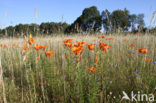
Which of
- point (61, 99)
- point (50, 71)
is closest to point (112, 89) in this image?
point (61, 99)

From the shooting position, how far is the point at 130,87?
1504 mm

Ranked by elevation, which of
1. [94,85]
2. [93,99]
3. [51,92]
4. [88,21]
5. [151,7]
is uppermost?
[88,21]

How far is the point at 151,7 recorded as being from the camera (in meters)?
1.54

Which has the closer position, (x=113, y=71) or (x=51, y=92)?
(x=51, y=92)

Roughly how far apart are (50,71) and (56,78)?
0.45ft

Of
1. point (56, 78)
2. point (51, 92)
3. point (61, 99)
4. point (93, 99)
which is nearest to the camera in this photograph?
point (93, 99)

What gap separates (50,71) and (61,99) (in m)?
0.54

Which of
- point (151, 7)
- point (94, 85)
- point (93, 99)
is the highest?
point (151, 7)

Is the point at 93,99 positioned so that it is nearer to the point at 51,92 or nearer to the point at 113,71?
the point at 51,92

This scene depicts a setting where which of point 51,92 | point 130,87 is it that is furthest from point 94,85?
point 51,92

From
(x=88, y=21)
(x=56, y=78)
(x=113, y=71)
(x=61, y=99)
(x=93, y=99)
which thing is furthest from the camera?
(x=88, y=21)

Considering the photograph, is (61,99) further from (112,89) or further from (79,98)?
(112,89)

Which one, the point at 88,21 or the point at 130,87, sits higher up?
the point at 88,21

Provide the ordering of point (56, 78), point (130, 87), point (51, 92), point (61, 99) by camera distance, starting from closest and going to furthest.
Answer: point (61, 99) < point (130, 87) < point (51, 92) < point (56, 78)
